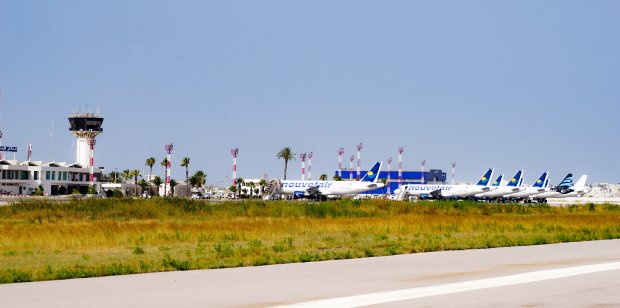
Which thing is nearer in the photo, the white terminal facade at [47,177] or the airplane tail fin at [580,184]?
the white terminal facade at [47,177]

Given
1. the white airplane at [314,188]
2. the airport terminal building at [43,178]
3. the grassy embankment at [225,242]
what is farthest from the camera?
the airport terminal building at [43,178]

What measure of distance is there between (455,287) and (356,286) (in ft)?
5.65

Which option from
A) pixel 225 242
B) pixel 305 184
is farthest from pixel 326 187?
pixel 225 242

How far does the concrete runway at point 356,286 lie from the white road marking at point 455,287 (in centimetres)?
2

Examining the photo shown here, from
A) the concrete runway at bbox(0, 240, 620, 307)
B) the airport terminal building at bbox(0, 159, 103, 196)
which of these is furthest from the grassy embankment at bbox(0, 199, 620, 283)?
the airport terminal building at bbox(0, 159, 103, 196)

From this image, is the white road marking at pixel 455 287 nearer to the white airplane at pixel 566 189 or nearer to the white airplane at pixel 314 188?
the white airplane at pixel 314 188

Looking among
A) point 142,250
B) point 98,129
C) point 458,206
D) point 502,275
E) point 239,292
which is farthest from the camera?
point 98,129

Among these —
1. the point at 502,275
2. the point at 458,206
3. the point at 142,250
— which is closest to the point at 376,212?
the point at 458,206

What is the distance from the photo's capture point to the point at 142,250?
24.4 meters

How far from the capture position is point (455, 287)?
14.5m

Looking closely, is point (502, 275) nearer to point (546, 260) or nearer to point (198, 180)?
point (546, 260)

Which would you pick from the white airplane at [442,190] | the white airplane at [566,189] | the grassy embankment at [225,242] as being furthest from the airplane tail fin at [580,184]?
the grassy embankment at [225,242]

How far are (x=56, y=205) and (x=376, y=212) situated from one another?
2188 cm

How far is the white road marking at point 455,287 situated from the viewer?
42.0 ft
